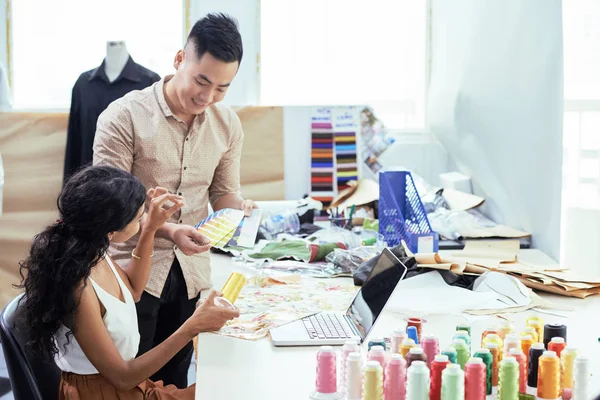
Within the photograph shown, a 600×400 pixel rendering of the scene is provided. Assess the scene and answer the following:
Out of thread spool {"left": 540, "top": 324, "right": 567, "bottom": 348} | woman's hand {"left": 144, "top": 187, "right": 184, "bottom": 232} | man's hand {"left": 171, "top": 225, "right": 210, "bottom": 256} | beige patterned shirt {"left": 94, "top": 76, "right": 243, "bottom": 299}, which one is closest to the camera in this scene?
thread spool {"left": 540, "top": 324, "right": 567, "bottom": 348}

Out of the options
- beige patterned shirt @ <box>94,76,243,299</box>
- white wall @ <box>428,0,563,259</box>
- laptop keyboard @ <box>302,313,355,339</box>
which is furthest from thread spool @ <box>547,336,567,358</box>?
white wall @ <box>428,0,563,259</box>

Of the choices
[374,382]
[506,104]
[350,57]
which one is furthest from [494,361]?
[350,57]

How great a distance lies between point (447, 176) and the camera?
406cm

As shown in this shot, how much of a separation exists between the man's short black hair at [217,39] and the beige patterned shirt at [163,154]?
0.22 metres

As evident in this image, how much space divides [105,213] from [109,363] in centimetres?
33

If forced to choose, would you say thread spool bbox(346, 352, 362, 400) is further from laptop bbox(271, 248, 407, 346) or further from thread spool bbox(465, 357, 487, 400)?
laptop bbox(271, 248, 407, 346)

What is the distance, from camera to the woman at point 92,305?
64.0 inches

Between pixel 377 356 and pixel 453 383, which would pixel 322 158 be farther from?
pixel 453 383

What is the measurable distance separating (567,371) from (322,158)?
272 centimetres

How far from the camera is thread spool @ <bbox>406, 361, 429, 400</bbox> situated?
1204 millimetres

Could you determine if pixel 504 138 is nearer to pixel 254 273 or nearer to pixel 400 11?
pixel 254 273

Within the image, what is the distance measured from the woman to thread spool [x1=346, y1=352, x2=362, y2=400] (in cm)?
53

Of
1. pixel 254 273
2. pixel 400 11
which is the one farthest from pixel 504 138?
pixel 400 11

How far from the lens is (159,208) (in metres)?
1.88
